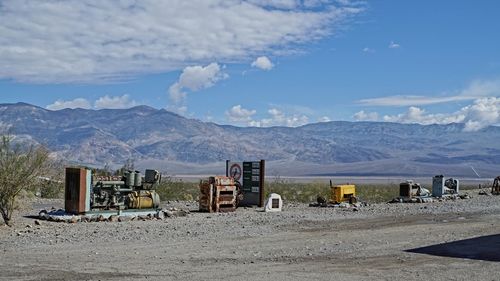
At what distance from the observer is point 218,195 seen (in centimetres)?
2844

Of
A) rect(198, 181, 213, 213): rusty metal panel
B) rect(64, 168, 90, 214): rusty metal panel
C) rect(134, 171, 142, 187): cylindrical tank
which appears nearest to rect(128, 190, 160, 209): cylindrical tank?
rect(134, 171, 142, 187): cylindrical tank

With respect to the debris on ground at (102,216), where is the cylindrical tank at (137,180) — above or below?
above

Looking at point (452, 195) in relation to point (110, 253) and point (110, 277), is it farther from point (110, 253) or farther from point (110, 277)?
point (110, 277)

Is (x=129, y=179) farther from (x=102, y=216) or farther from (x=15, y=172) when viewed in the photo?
(x=15, y=172)

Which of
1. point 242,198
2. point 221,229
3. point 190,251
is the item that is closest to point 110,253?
point 190,251

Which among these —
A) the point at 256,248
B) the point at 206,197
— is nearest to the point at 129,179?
the point at 206,197

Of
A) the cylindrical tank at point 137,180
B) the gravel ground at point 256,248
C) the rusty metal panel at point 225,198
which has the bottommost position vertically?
the gravel ground at point 256,248

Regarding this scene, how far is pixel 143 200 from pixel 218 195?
394cm

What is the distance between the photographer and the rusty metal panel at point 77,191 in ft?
76.7

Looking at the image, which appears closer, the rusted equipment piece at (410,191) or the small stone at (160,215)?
the small stone at (160,215)

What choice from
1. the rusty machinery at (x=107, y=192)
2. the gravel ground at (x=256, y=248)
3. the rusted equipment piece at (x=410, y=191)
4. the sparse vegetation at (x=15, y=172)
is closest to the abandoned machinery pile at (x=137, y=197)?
the rusty machinery at (x=107, y=192)

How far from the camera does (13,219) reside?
22531mm

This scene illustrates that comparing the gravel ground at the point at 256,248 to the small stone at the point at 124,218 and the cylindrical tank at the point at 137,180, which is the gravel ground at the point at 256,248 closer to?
the small stone at the point at 124,218

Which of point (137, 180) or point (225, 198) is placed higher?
point (137, 180)
